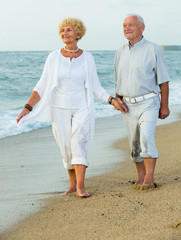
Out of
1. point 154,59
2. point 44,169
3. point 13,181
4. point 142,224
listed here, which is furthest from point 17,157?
point 142,224

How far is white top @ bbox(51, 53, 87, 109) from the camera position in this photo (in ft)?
14.4

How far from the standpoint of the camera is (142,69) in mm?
4410

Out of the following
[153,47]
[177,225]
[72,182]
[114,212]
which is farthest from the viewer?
[72,182]

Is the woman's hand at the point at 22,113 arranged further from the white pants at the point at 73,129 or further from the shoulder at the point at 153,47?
the shoulder at the point at 153,47

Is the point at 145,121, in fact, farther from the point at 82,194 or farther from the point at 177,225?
the point at 177,225

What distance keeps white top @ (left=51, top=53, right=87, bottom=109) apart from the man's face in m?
0.53

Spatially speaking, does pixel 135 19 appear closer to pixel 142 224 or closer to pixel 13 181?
pixel 142 224

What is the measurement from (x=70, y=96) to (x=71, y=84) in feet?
0.40

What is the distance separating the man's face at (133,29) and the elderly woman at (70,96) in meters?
0.43

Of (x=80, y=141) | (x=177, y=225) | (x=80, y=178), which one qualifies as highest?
(x=80, y=141)

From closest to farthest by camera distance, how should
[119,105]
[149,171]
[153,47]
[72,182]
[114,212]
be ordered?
[114,212] < [153,47] < [149,171] < [119,105] < [72,182]

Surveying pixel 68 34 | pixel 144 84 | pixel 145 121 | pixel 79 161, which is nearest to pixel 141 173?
pixel 145 121

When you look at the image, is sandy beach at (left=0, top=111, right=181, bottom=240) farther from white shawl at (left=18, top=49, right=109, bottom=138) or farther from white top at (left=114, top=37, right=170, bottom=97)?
white top at (left=114, top=37, right=170, bottom=97)

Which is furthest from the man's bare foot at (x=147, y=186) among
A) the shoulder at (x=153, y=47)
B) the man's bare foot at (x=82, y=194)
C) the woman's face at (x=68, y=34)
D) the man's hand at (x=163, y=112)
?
the woman's face at (x=68, y=34)
